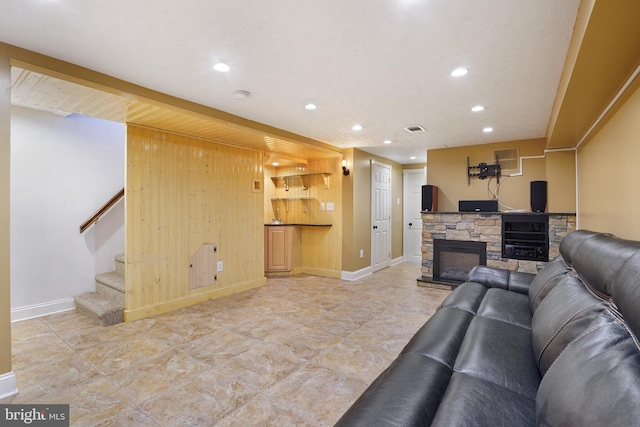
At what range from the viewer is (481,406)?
39.3 inches

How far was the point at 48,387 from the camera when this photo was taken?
210 centimetres

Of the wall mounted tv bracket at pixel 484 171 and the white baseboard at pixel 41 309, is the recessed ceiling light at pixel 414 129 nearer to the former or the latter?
the wall mounted tv bracket at pixel 484 171

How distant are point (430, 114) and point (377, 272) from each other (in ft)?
11.1

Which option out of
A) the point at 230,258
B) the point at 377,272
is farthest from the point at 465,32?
the point at 377,272

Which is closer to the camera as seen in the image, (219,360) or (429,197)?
(219,360)

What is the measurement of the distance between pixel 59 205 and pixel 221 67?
3.02 m

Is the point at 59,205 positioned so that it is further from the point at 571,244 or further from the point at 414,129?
the point at 571,244

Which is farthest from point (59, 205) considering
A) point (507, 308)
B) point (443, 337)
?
point (507, 308)

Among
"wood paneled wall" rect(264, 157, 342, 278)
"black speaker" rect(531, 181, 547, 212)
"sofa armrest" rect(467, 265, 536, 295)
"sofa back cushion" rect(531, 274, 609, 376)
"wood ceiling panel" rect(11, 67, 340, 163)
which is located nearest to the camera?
"sofa back cushion" rect(531, 274, 609, 376)

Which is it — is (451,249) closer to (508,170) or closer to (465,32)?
(508,170)

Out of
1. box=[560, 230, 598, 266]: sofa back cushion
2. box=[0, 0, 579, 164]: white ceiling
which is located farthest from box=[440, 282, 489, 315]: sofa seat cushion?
box=[0, 0, 579, 164]: white ceiling

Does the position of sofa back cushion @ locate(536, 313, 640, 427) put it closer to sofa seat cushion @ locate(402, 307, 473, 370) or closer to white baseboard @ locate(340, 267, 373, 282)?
sofa seat cushion @ locate(402, 307, 473, 370)

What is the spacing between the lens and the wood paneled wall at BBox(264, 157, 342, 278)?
552 centimetres

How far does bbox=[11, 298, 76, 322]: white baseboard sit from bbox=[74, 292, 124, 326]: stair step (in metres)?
0.13
